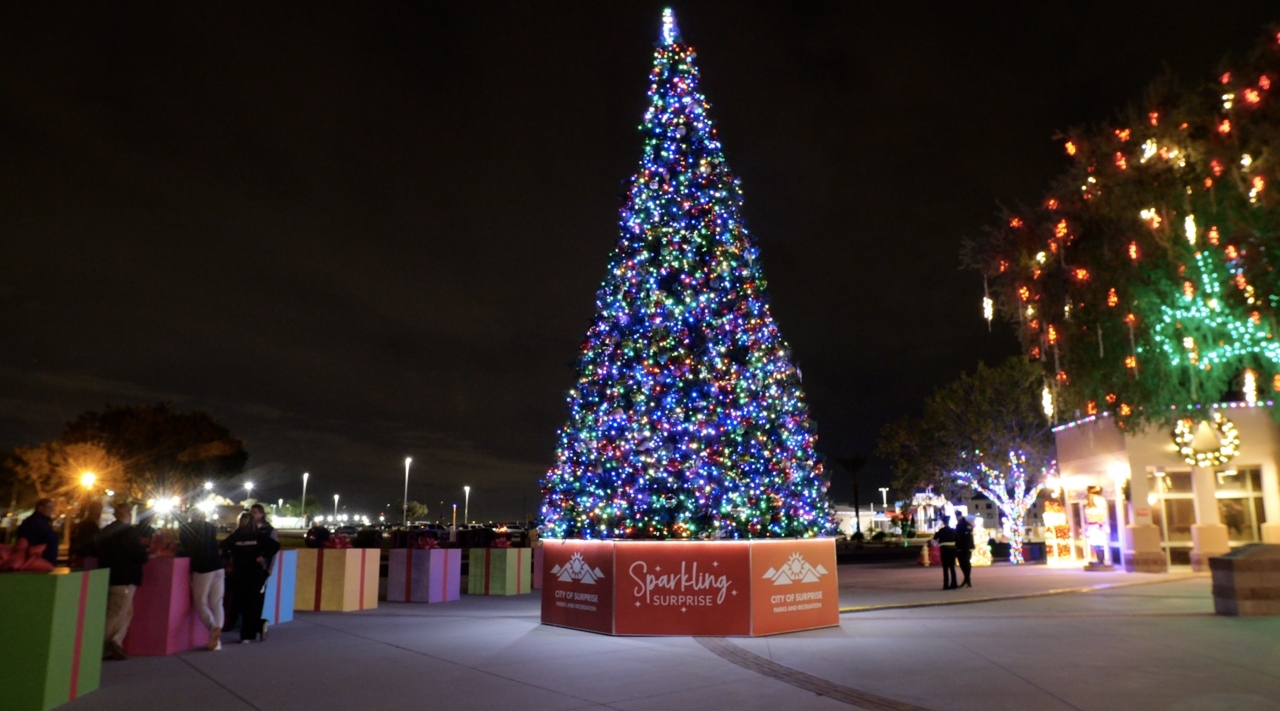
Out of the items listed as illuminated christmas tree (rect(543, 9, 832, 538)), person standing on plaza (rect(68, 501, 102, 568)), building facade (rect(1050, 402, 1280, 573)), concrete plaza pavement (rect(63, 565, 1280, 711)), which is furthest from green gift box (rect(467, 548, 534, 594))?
building facade (rect(1050, 402, 1280, 573))

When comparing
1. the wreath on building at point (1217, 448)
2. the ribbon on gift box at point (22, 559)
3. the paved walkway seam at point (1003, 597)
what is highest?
the wreath on building at point (1217, 448)

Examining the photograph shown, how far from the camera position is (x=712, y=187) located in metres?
12.0

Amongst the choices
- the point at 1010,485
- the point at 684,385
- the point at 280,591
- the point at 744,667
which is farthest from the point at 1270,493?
the point at 280,591

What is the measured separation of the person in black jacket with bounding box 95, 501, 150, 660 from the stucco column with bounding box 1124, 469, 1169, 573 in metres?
21.9

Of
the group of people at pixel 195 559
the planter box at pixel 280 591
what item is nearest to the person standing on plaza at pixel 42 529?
the group of people at pixel 195 559

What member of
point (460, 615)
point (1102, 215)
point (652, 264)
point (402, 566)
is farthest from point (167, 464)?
point (1102, 215)

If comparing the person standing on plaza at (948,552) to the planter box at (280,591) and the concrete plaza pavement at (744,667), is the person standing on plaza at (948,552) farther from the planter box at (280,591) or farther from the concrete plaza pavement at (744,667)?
the planter box at (280,591)

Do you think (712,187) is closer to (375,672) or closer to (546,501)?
(546,501)

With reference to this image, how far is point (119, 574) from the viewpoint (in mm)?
8883

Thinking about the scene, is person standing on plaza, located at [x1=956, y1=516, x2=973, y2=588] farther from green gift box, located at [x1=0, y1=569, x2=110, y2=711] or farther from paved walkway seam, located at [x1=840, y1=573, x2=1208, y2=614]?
green gift box, located at [x1=0, y1=569, x2=110, y2=711]

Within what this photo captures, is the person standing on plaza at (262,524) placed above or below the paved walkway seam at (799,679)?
above

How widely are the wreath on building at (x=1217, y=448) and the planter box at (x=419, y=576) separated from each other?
1684cm

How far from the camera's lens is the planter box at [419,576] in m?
15.4

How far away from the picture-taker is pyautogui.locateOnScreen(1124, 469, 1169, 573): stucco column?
20.9 m
